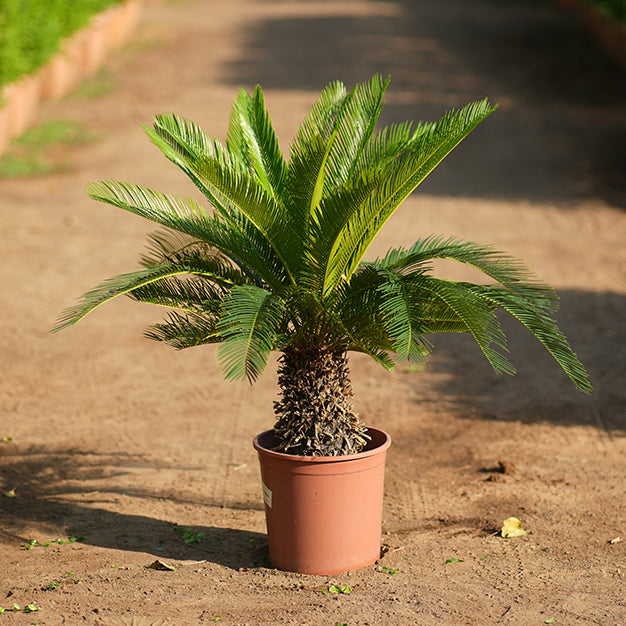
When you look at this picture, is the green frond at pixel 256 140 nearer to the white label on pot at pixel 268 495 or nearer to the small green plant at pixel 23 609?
the white label on pot at pixel 268 495

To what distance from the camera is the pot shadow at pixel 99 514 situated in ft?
15.4

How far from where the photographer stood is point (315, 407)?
4.26 meters

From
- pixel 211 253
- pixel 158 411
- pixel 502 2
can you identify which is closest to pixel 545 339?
pixel 211 253

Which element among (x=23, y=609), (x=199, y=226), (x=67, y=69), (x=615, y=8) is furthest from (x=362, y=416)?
(x=615, y=8)

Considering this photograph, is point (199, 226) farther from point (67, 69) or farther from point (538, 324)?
point (67, 69)

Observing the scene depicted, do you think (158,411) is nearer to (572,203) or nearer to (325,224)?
(325,224)

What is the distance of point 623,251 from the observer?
10188 mm

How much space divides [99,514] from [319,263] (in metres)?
2.15

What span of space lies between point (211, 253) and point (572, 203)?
27.5ft

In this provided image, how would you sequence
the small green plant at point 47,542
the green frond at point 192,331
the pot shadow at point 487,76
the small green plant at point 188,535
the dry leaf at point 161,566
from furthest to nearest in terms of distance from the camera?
the pot shadow at point 487,76 → the small green plant at point 188,535 → the small green plant at point 47,542 → the dry leaf at point 161,566 → the green frond at point 192,331

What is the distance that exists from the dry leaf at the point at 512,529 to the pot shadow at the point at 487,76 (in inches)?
306

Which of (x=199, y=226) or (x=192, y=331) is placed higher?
(x=199, y=226)

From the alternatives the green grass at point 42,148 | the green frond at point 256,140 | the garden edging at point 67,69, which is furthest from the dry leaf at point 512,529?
the garden edging at point 67,69

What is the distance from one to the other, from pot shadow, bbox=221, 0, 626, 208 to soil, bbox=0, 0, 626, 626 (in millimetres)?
90
